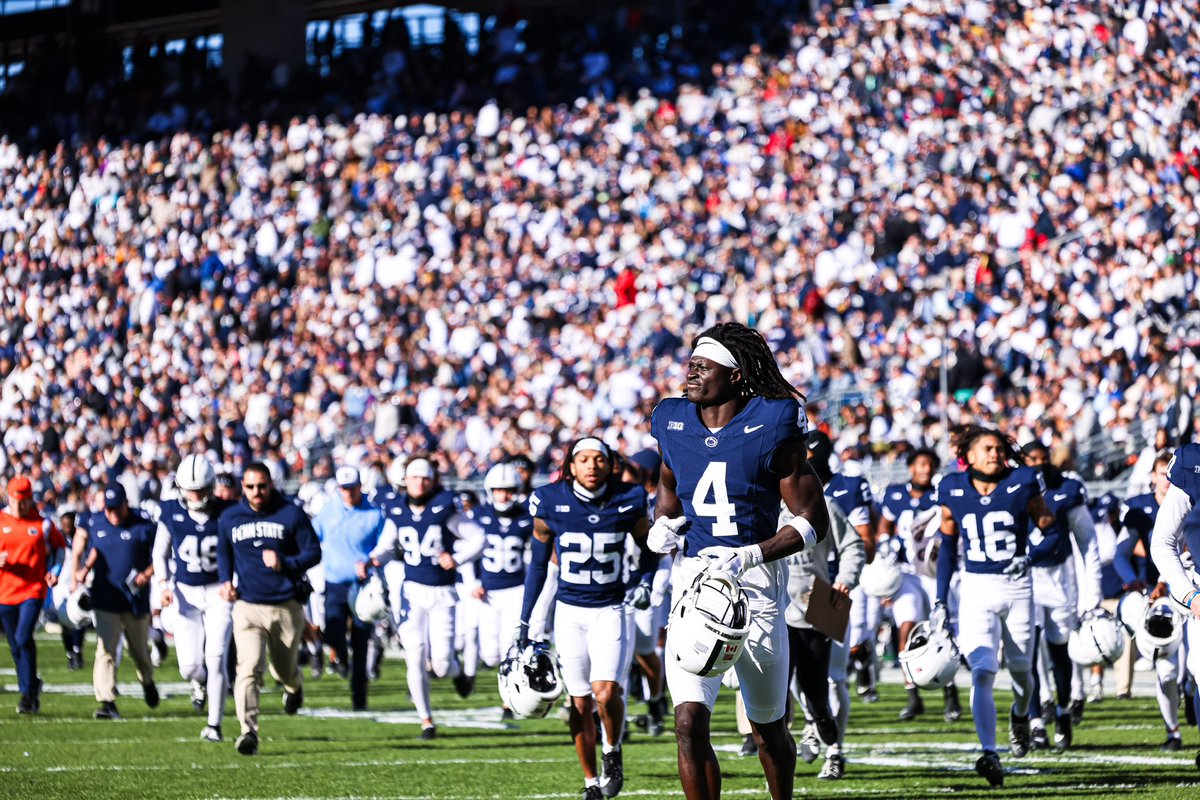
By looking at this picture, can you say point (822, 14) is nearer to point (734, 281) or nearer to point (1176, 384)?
point (734, 281)

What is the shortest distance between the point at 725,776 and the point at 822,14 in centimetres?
2044

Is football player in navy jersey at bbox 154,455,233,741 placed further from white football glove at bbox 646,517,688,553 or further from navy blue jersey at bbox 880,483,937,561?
white football glove at bbox 646,517,688,553

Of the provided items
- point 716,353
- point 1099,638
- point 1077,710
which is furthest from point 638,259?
point 716,353

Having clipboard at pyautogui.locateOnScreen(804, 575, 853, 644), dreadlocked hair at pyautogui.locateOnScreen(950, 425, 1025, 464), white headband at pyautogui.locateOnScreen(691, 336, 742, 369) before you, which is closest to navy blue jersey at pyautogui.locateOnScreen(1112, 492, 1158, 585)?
dreadlocked hair at pyautogui.locateOnScreen(950, 425, 1025, 464)

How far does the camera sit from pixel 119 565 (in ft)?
43.1

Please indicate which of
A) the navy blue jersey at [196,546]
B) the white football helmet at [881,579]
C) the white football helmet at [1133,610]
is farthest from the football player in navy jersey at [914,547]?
the navy blue jersey at [196,546]

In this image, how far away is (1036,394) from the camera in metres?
18.1

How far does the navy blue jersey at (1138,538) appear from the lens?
1112 centimetres

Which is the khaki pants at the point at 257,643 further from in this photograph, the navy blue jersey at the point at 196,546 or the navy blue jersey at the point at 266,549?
the navy blue jersey at the point at 196,546

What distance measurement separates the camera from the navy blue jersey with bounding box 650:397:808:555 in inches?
256

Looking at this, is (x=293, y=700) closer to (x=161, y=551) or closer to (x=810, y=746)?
(x=161, y=551)

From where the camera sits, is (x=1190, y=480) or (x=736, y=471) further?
(x=1190, y=480)

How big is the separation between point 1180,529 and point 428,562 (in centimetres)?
564

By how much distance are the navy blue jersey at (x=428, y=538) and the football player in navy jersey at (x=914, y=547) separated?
2741 mm
